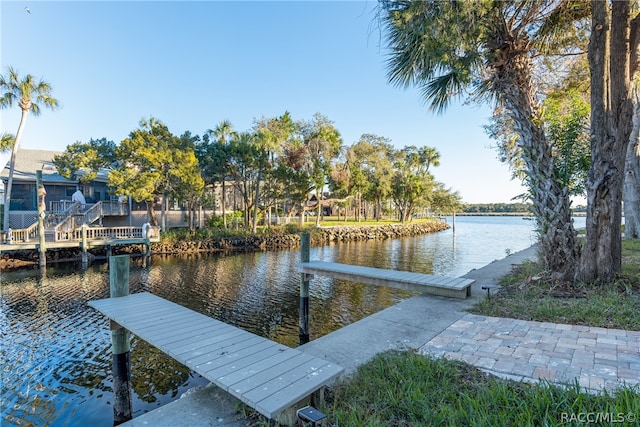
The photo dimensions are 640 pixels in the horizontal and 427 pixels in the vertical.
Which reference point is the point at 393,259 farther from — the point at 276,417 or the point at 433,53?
the point at 276,417

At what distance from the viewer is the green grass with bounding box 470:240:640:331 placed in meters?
4.44

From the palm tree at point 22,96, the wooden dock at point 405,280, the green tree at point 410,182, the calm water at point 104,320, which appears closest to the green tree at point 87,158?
the palm tree at point 22,96

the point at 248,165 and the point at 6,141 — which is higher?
the point at 6,141

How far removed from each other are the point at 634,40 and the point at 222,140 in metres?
21.2

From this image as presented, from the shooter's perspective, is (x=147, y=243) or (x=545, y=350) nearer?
(x=545, y=350)

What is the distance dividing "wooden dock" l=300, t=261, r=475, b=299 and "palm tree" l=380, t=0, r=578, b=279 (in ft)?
6.69

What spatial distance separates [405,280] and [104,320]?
7196mm

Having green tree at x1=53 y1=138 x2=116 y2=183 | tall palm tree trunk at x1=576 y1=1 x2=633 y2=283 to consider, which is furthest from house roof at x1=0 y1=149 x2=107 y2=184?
tall palm tree trunk at x1=576 y1=1 x2=633 y2=283

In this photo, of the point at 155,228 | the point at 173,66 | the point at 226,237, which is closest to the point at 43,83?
the point at 173,66

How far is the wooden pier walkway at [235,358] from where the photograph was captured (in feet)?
7.67

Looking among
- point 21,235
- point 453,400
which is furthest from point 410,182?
point 453,400

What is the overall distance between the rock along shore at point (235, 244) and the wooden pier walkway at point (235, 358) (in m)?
14.2

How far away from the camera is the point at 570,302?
519 cm

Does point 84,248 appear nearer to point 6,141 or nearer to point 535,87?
point 6,141
